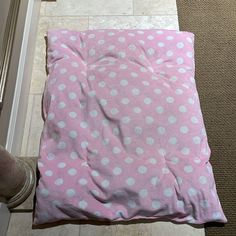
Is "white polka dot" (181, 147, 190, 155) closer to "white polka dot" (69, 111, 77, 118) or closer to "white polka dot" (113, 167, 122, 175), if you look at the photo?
"white polka dot" (113, 167, 122, 175)

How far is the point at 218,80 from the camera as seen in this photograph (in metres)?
1.51

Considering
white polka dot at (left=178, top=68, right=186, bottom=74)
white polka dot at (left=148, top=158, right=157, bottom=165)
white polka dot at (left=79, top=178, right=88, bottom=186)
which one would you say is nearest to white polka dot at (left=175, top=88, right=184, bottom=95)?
white polka dot at (left=178, top=68, right=186, bottom=74)

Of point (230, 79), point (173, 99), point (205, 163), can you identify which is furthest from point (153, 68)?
point (205, 163)

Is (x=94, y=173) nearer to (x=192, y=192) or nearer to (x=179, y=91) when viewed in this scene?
(x=192, y=192)

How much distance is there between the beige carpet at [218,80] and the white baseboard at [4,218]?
0.72 metres

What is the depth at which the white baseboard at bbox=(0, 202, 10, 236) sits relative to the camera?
1.12m

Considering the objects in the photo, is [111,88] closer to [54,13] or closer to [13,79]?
[13,79]

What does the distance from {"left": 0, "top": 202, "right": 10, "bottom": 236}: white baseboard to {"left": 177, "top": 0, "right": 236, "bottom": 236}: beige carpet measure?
72 centimetres

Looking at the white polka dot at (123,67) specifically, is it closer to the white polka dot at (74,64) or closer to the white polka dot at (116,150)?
the white polka dot at (74,64)

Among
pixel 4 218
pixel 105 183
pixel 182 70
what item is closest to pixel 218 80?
pixel 182 70

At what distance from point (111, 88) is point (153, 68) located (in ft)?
0.72

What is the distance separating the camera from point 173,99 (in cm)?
133

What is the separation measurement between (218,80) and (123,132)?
545 mm

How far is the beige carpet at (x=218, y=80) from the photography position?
4.20ft
